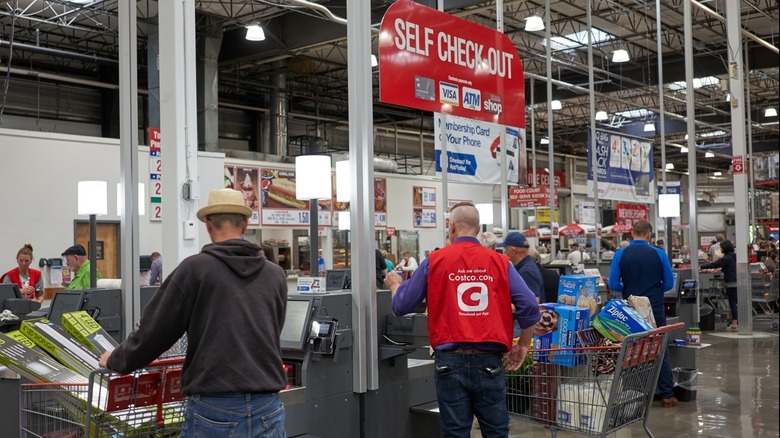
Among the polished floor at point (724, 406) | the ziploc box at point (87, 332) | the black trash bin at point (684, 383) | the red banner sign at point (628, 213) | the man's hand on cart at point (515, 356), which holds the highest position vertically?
the red banner sign at point (628, 213)

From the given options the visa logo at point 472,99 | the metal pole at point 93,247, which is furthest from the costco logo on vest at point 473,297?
the metal pole at point 93,247

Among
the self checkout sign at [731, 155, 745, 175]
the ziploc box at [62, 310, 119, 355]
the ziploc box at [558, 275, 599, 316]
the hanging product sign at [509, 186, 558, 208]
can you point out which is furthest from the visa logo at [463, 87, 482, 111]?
the hanging product sign at [509, 186, 558, 208]

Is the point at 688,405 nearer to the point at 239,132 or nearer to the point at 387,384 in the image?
the point at 387,384

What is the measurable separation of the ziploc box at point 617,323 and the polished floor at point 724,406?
0.72 meters

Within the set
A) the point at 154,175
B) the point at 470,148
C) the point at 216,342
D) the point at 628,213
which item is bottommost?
the point at 216,342

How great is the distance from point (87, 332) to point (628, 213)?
16.0m

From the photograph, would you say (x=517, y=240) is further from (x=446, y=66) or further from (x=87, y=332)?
(x=87, y=332)

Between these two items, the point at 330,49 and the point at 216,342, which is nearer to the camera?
the point at 216,342

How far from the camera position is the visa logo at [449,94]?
4.71 meters

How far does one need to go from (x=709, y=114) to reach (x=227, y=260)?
28.9 metres

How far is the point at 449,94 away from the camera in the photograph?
4777 millimetres

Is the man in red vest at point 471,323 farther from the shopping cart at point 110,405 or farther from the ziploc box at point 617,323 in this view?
the shopping cart at point 110,405

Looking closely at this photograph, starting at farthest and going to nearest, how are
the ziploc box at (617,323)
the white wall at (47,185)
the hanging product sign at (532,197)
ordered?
the hanging product sign at (532,197) < the white wall at (47,185) < the ziploc box at (617,323)

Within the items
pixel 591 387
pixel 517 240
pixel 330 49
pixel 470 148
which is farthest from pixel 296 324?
pixel 330 49
